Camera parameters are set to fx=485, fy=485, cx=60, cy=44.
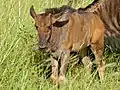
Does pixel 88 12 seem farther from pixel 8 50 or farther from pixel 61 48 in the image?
pixel 8 50

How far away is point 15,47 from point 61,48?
0.55 metres

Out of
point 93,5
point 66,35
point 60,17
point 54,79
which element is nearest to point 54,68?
point 54,79

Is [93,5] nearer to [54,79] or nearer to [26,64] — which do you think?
[54,79]

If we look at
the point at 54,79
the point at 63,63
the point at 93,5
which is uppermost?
the point at 93,5

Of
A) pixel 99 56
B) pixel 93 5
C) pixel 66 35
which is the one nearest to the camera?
pixel 66 35

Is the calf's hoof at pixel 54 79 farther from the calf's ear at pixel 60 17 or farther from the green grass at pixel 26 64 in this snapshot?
the calf's ear at pixel 60 17

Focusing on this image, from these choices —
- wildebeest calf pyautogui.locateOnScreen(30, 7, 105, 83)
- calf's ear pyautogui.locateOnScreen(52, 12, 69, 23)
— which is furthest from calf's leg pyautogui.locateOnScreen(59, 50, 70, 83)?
calf's ear pyautogui.locateOnScreen(52, 12, 69, 23)

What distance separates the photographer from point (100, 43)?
6.01 m

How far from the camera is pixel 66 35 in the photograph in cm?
554

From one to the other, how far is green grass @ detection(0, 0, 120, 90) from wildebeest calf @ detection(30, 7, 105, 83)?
5.8 inches

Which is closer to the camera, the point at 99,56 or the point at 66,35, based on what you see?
the point at 66,35

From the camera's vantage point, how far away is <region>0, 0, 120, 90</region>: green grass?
5131mm

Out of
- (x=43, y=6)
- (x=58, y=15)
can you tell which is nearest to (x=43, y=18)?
(x=58, y=15)

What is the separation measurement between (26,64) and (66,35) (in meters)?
0.59
